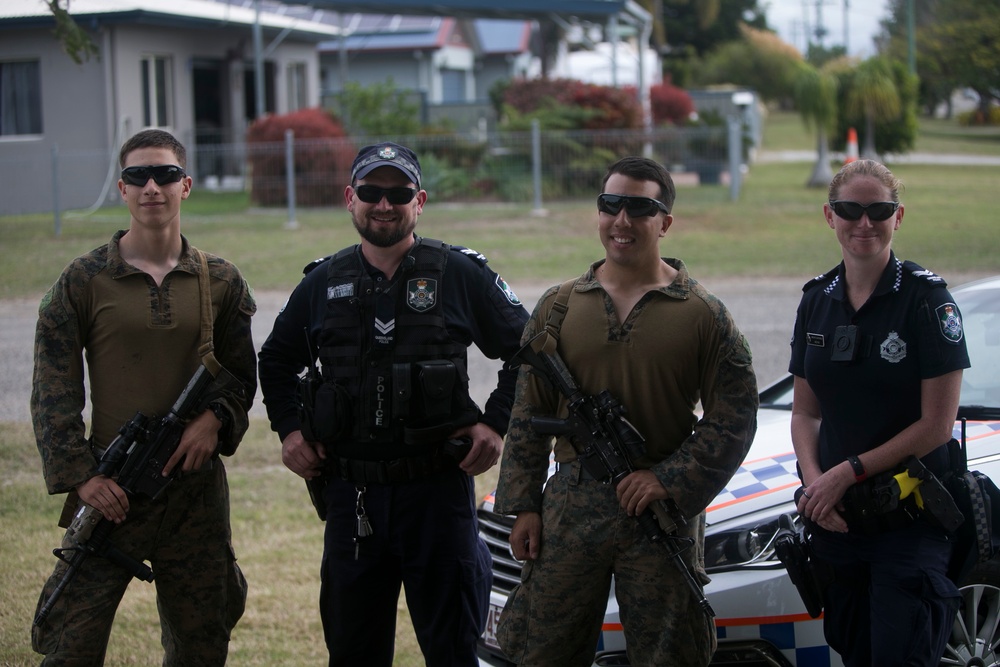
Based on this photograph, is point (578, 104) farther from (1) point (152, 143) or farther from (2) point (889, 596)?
(2) point (889, 596)

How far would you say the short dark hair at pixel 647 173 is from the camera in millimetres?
3156

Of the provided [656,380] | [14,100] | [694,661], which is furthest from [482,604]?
[14,100]

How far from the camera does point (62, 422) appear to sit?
3.35 m

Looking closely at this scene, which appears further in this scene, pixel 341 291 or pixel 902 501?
pixel 341 291

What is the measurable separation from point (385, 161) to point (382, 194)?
11 centimetres

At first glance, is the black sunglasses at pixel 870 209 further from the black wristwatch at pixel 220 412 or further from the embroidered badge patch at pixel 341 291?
the black wristwatch at pixel 220 412

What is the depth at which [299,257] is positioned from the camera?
1491 cm

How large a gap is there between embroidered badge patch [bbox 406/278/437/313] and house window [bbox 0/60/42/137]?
1995cm

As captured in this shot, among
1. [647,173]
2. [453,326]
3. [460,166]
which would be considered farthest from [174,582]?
[460,166]

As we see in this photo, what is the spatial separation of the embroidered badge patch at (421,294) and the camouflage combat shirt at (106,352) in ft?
2.11

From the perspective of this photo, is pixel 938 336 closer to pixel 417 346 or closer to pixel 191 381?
pixel 417 346

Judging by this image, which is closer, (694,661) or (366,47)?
(694,661)

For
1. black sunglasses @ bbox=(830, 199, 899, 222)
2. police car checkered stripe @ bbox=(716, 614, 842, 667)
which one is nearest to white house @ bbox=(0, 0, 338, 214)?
police car checkered stripe @ bbox=(716, 614, 842, 667)

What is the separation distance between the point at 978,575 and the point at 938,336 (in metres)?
0.91
